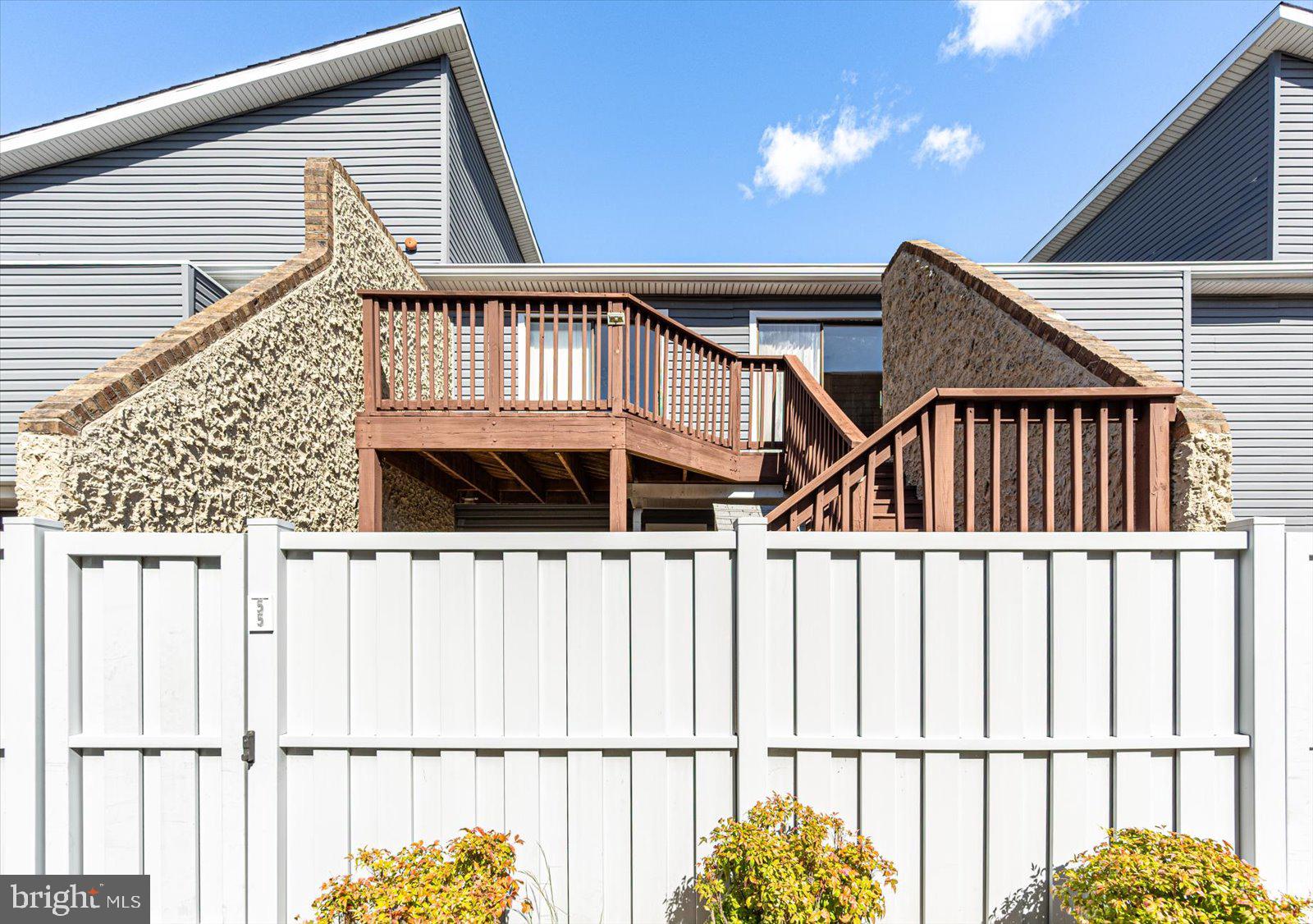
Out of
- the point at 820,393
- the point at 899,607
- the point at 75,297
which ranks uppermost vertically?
the point at 75,297

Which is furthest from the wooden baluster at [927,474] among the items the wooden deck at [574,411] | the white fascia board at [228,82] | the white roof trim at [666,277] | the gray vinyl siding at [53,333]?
the white fascia board at [228,82]

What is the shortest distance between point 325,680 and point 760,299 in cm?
710

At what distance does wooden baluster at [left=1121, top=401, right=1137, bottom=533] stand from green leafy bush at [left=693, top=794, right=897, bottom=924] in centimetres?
224

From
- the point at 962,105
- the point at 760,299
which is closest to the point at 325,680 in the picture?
the point at 760,299

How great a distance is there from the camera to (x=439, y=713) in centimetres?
243

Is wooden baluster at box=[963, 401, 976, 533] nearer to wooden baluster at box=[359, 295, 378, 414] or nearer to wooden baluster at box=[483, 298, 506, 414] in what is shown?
wooden baluster at box=[483, 298, 506, 414]

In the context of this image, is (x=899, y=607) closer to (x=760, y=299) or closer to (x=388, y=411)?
(x=388, y=411)

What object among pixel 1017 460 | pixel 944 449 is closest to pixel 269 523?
pixel 944 449

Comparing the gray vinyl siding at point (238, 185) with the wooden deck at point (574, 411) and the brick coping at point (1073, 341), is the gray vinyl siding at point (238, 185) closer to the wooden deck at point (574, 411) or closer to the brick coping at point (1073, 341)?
the wooden deck at point (574, 411)

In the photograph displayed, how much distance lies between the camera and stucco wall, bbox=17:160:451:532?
2.74 metres

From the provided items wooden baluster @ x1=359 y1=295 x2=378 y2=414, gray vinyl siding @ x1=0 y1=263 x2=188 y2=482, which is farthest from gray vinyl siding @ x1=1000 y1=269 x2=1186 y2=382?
gray vinyl siding @ x1=0 y1=263 x2=188 y2=482

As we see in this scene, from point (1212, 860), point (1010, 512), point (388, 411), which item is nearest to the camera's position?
point (1212, 860)

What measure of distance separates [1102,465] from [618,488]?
337 centimetres

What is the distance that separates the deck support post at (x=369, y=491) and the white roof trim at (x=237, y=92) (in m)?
6.68
